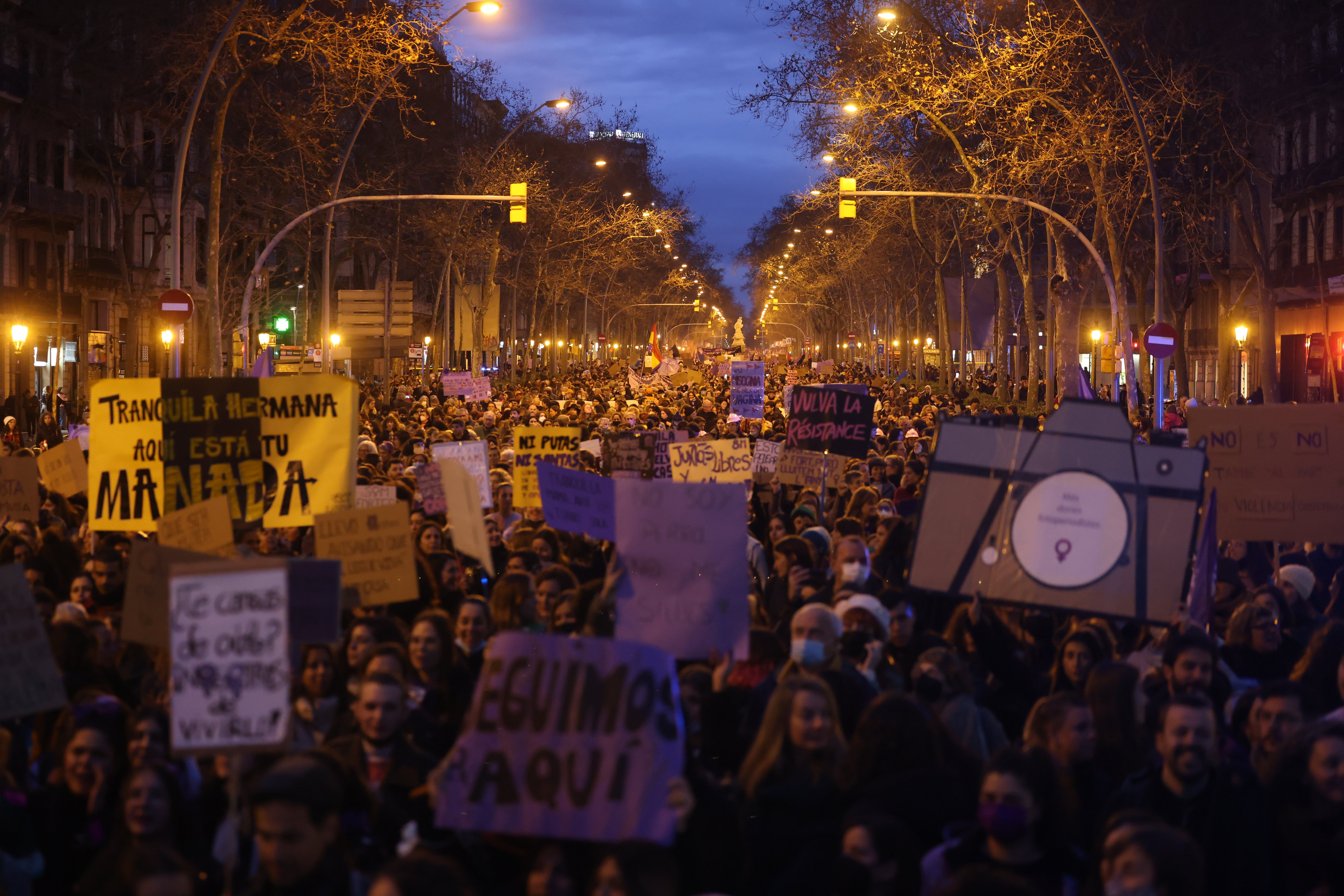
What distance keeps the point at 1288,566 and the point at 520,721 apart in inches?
253

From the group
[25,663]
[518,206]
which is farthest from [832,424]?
[518,206]

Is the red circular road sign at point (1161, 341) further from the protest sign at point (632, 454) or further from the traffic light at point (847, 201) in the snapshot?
the protest sign at point (632, 454)

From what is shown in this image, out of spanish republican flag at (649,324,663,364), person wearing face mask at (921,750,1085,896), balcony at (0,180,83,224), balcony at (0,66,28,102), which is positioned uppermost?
balcony at (0,66,28,102)

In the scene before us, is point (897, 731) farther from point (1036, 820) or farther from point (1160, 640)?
point (1160, 640)

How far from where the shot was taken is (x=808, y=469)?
15.0 m

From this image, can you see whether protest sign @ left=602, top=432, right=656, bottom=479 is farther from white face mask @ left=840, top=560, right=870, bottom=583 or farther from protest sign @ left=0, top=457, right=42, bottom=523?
white face mask @ left=840, top=560, right=870, bottom=583

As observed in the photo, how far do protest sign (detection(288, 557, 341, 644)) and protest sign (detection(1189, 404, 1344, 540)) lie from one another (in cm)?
558

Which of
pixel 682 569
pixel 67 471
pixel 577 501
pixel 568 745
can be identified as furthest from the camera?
pixel 67 471

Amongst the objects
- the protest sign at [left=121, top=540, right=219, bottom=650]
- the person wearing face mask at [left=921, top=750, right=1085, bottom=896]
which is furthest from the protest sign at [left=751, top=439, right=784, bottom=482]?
the person wearing face mask at [left=921, top=750, right=1085, bottom=896]

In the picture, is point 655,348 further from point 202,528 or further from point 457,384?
point 202,528

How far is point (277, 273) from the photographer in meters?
68.6

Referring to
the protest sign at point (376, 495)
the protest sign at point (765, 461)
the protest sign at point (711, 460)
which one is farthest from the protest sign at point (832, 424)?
the protest sign at point (376, 495)

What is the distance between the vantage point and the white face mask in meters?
8.65

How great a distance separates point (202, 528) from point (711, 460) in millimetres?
6344
